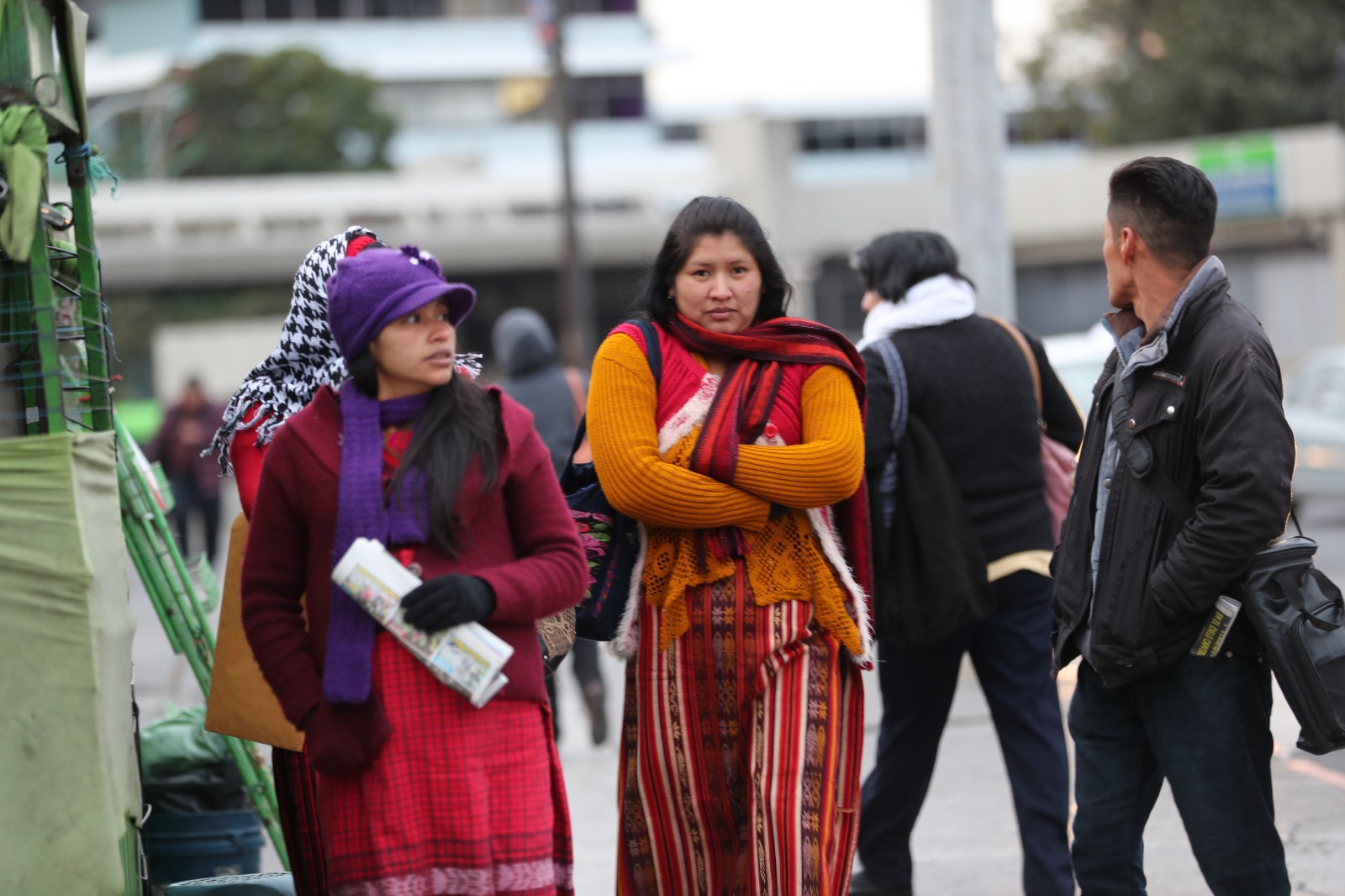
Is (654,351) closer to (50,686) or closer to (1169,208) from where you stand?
(1169,208)

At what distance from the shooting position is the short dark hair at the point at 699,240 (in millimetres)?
3975

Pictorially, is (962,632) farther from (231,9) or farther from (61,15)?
(231,9)

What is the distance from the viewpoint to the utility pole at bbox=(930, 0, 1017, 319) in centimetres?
824

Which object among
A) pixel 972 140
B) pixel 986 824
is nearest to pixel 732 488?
pixel 986 824

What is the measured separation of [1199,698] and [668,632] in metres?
1.21

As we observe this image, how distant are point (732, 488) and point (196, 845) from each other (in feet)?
6.81

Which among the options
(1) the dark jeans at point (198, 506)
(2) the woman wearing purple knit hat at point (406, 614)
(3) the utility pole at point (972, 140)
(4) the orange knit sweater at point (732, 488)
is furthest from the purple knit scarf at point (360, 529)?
(1) the dark jeans at point (198, 506)

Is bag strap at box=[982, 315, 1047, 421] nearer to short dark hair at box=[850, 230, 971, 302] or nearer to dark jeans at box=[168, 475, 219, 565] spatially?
short dark hair at box=[850, 230, 971, 302]

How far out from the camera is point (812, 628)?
12.8 ft

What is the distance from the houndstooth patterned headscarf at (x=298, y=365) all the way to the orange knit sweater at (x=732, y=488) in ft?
2.15

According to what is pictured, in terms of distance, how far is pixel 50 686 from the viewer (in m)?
3.06

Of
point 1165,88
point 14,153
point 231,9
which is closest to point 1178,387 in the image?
point 14,153

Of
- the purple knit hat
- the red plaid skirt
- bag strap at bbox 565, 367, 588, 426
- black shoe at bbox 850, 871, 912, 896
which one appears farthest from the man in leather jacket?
bag strap at bbox 565, 367, 588, 426

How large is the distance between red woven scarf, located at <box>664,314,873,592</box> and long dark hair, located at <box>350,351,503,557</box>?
730 mm
